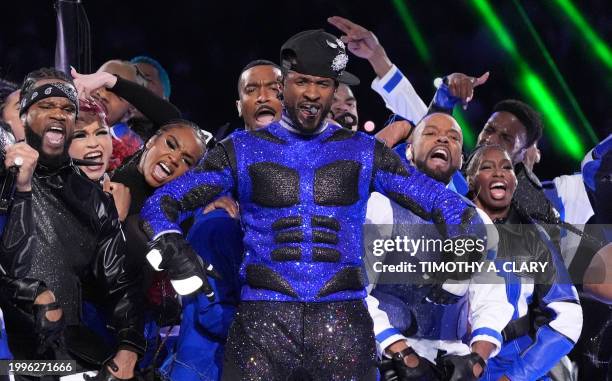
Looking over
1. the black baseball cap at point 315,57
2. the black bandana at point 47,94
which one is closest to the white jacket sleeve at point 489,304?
the black baseball cap at point 315,57

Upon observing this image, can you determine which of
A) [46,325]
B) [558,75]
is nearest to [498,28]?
[558,75]

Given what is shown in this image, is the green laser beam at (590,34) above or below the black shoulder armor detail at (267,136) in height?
above

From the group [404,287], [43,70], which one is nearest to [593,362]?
[404,287]

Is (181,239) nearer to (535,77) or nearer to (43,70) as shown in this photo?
(43,70)

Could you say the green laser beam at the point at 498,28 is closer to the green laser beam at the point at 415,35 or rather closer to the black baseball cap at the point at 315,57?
the green laser beam at the point at 415,35

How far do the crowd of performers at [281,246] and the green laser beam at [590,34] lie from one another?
5.32 feet

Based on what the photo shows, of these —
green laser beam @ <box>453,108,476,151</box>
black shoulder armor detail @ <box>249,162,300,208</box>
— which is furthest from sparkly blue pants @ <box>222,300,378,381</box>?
green laser beam @ <box>453,108,476,151</box>

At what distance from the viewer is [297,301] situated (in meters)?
3.25

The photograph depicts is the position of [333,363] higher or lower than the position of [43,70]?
lower

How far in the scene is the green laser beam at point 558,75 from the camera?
6387mm

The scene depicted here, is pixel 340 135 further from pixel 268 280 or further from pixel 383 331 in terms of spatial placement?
pixel 383 331

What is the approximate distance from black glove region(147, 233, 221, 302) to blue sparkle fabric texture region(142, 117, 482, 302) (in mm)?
54

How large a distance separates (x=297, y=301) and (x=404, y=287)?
92 cm

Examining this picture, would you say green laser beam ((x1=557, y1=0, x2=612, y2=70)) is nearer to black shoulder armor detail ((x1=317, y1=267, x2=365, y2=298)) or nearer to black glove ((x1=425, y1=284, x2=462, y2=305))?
black glove ((x1=425, y1=284, x2=462, y2=305))
